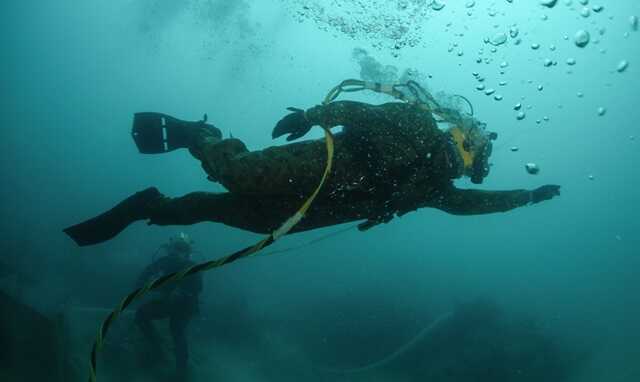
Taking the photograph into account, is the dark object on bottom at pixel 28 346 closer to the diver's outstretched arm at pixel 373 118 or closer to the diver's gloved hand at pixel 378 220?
the diver's gloved hand at pixel 378 220

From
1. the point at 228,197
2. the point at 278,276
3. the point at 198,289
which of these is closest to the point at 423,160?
the point at 228,197

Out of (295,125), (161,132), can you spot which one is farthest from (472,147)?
(161,132)

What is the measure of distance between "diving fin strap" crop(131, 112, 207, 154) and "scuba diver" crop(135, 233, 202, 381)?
529cm

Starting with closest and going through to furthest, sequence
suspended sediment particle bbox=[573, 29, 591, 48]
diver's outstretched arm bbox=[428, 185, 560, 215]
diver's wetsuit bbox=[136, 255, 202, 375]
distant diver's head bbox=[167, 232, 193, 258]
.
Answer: diver's outstretched arm bbox=[428, 185, 560, 215] → suspended sediment particle bbox=[573, 29, 591, 48] → diver's wetsuit bbox=[136, 255, 202, 375] → distant diver's head bbox=[167, 232, 193, 258]

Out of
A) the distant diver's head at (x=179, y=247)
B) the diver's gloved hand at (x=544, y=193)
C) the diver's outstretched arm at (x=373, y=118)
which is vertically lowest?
the distant diver's head at (x=179, y=247)

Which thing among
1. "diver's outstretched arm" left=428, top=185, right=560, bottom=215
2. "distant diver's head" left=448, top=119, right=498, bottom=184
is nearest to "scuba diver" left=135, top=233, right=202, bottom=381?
"diver's outstretched arm" left=428, top=185, right=560, bottom=215

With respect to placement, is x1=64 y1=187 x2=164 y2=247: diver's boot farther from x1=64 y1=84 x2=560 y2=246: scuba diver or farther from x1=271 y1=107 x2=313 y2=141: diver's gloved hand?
x1=271 y1=107 x2=313 y2=141: diver's gloved hand

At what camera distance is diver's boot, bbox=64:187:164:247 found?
4.39 metres

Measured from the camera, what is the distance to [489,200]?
4.47 m

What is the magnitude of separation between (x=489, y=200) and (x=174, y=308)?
7.48 meters

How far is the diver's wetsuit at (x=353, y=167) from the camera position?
11.2 feet

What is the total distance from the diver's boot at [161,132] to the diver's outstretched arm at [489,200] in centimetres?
263

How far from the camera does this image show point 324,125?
338 centimetres

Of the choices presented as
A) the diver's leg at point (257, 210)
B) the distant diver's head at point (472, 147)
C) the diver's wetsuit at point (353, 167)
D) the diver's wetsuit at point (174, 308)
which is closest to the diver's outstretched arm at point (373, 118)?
the diver's wetsuit at point (353, 167)
